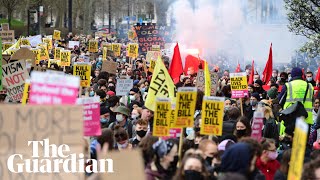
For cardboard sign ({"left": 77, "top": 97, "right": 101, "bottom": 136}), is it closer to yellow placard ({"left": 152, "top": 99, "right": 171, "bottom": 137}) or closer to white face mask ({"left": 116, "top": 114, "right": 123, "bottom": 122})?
yellow placard ({"left": 152, "top": 99, "right": 171, "bottom": 137})

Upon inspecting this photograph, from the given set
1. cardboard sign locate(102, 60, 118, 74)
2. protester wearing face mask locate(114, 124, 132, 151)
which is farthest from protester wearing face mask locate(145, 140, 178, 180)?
cardboard sign locate(102, 60, 118, 74)

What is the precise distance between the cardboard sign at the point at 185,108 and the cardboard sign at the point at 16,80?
3539 millimetres

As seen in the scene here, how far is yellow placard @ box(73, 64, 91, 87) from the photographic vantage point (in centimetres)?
1505

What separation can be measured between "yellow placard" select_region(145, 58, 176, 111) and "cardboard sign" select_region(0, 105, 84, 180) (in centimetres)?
Result: 429

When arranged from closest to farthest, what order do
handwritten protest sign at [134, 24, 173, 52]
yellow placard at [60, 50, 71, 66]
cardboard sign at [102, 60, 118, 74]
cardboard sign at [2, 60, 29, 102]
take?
1. cardboard sign at [2, 60, 29, 102]
2. cardboard sign at [102, 60, 118, 74]
3. yellow placard at [60, 50, 71, 66]
4. handwritten protest sign at [134, 24, 173, 52]

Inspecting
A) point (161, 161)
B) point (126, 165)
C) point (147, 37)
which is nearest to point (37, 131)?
point (126, 165)

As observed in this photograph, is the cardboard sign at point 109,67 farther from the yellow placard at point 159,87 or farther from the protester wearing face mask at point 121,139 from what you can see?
the protester wearing face mask at point 121,139

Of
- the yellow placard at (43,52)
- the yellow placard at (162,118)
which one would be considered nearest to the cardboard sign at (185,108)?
the yellow placard at (162,118)

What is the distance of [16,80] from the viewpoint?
1284cm

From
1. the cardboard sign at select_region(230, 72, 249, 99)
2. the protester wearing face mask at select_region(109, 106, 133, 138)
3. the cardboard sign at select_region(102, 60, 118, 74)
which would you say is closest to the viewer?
the protester wearing face mask at select_region(109, 106, 133, 138)

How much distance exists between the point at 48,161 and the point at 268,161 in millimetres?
2948

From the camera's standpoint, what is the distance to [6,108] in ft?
21.2

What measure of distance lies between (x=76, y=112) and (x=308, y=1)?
1546 cm

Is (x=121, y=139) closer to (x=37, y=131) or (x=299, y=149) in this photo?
(x=37, y=131)
